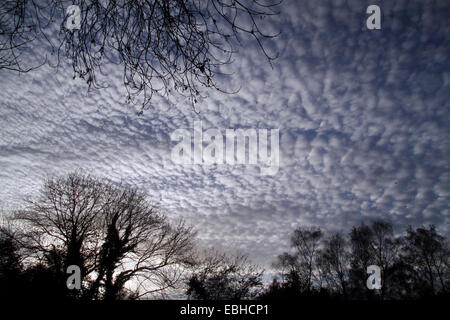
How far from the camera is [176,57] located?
3.11 metres

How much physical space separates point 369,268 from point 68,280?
87.1 feet

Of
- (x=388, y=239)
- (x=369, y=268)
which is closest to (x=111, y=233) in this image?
(x=369, y=268)

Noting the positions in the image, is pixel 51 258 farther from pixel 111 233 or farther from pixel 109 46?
pixel 109 46

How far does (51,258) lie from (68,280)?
4.28 m

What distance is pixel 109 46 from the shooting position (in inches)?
120

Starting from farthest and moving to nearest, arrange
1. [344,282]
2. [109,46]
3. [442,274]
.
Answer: [344,282]
[442,274]
[109,46]

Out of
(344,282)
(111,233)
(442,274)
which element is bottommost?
(344,282)

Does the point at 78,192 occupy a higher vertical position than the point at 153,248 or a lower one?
higher

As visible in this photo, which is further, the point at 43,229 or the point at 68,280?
the point at 43,229
